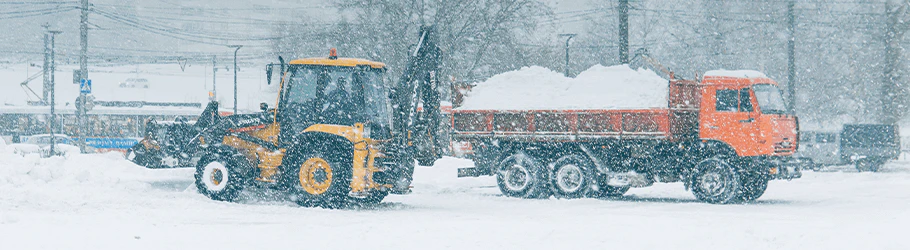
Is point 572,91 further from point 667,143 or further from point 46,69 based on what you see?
point 46,69

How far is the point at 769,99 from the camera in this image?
16953 mm

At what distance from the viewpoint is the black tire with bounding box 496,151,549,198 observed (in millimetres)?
17750

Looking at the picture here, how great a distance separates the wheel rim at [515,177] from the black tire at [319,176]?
4394 millimetres

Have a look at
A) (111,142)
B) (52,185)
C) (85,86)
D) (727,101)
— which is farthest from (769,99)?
(111,142)

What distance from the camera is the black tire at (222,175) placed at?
14.9 meters

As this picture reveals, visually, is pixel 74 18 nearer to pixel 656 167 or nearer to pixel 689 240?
pixel 656 167

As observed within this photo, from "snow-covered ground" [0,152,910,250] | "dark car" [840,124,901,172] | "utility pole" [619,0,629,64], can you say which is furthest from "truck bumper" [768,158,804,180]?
"dark car" [840,124,901,172]

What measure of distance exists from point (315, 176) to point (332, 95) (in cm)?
123

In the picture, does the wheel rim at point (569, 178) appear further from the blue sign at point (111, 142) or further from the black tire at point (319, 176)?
the blue sign at point (111, 142)

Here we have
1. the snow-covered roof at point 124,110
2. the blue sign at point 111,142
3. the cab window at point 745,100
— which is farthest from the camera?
the snow-covered roof at point 124,110

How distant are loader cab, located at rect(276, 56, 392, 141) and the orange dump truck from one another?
3945mm

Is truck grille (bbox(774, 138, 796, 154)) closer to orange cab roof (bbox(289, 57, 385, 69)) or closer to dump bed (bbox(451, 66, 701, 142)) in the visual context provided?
dump bed (bbox(451, 66, 701, 142))

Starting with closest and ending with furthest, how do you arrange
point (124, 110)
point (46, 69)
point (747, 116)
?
point (747, 116)
point (124, 110)
point (46, 69)

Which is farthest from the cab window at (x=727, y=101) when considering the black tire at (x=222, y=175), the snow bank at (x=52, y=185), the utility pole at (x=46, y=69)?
the utility pole at (x=46, y=69)
